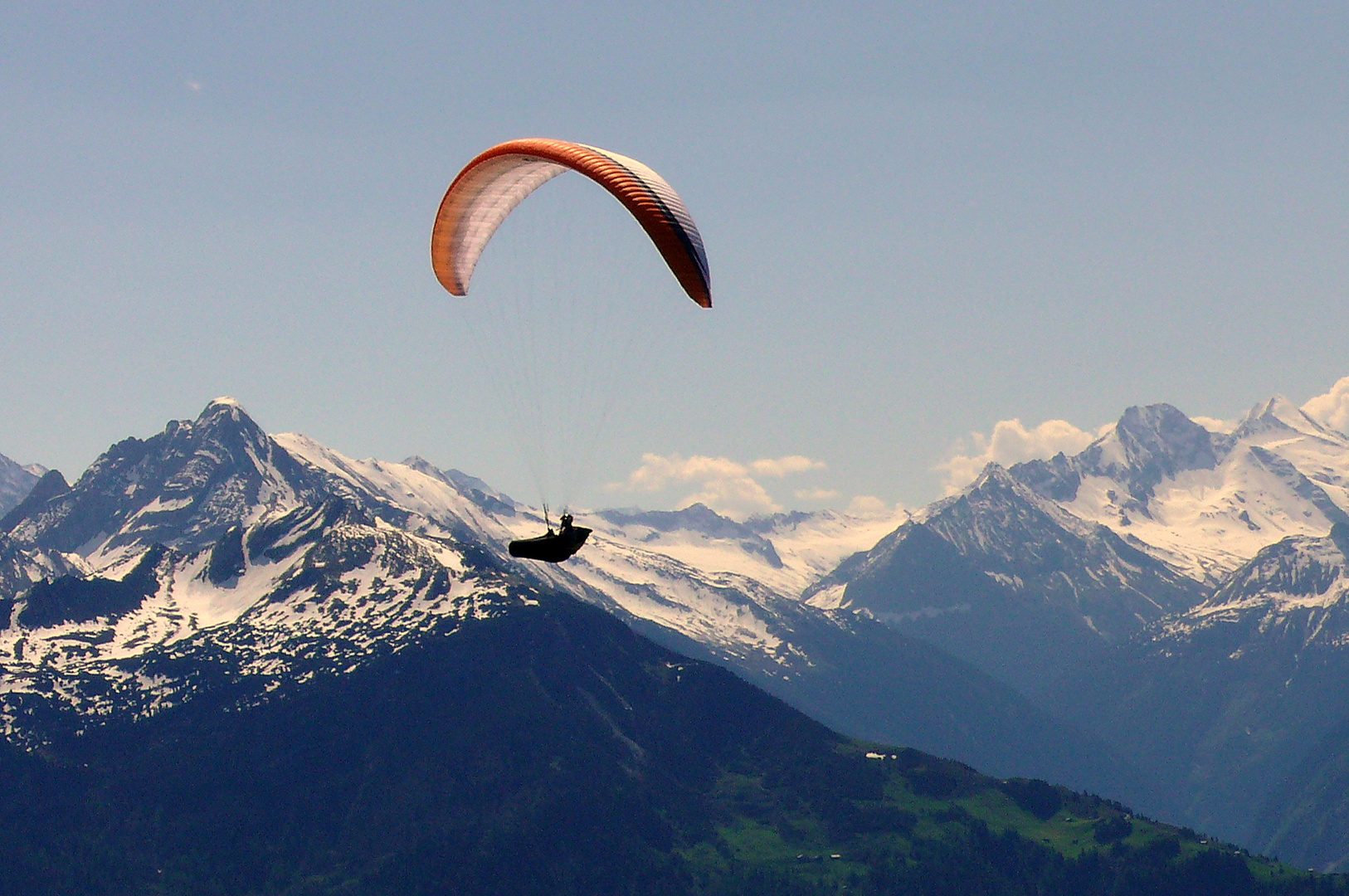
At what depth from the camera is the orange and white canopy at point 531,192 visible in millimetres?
78062

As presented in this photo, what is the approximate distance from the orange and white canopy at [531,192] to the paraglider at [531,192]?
→ 0.05 metres

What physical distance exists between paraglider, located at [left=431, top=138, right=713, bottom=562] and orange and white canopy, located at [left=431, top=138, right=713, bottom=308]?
48 millimetres

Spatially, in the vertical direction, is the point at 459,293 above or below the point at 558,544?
above

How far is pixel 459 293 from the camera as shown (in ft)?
325

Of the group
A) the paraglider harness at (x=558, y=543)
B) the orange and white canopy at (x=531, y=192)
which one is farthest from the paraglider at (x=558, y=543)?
the orange and white canopy at (x=531, y=192)

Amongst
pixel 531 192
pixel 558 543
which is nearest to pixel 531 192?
pixel 531 192

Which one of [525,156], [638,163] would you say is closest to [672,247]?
[638,163]

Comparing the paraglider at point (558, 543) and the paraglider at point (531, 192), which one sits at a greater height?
the paraglider at point (531, 192)

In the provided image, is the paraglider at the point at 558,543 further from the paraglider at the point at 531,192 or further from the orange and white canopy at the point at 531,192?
the orange and white canopy at the point at 531,192

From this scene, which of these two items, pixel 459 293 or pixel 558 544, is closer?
pixel 558 544

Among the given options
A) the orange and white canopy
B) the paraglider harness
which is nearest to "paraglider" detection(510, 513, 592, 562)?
the paraglider harness

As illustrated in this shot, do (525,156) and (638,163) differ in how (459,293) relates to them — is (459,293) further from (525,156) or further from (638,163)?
(638,163)

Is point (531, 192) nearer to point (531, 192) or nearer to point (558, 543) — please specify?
point (531, 192)

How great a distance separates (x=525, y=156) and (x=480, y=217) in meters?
9.38
